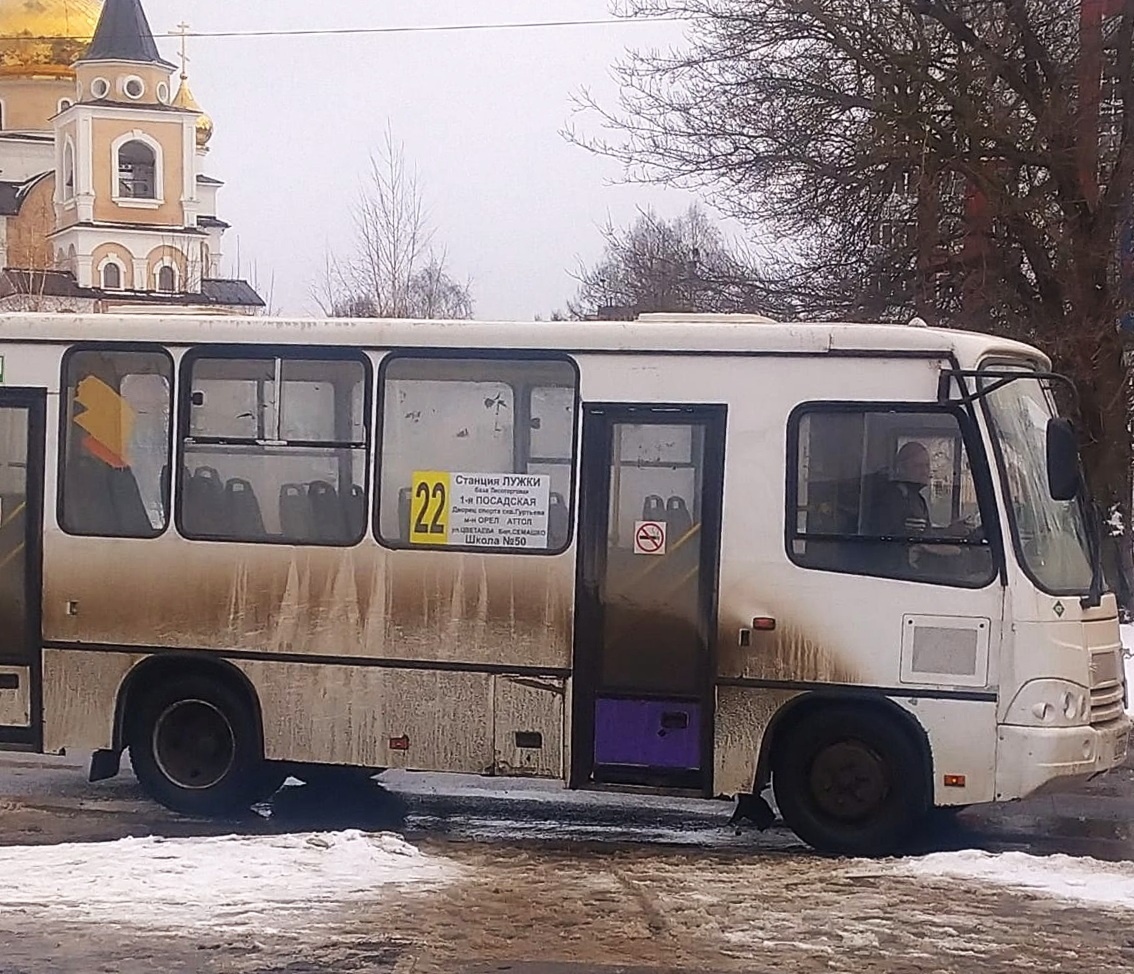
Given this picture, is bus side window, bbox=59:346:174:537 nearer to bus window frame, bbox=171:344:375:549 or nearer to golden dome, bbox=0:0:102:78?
bus window frame, bbox=171:344:375:549

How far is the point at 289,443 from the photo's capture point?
9.98m

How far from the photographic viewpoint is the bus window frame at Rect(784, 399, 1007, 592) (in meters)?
9.09

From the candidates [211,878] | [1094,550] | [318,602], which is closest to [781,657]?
[1094,550]

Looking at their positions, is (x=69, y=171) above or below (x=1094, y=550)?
above

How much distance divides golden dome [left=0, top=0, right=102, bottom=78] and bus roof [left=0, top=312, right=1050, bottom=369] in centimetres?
6609

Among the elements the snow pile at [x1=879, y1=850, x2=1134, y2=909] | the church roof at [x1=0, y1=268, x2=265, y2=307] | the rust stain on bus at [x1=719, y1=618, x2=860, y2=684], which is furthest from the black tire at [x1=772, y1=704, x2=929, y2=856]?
the church roof at [x1=0, y1=268, x2=265, y2=307]

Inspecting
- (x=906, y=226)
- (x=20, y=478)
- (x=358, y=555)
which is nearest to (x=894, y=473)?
(x=358, y=555)

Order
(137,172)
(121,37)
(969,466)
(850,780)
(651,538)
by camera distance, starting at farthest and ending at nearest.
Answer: (137,172), (121,37), (651,538), (850,780), (969,466)

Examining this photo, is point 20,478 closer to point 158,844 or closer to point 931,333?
point 158,844

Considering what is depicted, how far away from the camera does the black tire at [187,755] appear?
10266mm

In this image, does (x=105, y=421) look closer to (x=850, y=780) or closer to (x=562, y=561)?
(x=562, y=561)

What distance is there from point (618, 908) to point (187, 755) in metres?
3.53

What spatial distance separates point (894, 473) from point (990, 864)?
206 cm

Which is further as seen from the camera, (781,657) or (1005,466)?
(781,657)
